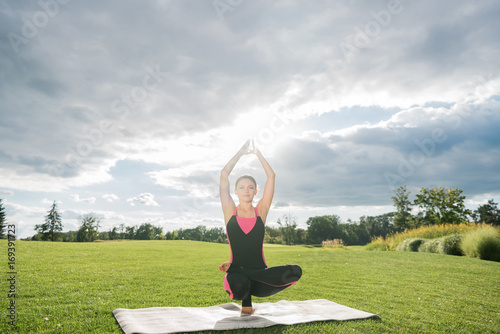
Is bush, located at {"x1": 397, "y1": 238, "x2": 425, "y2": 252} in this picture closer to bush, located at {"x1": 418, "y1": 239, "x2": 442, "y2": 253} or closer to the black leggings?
bush, located at {"x1": 418, "y1": 239, "x2": 442, "y2": 253}

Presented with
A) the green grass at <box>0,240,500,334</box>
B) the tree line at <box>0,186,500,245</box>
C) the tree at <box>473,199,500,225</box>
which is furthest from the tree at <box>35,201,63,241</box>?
the tree at <box>473,199,500,225</box>

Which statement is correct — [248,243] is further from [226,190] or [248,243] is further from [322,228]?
[322,228]

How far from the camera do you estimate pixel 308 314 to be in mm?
4926

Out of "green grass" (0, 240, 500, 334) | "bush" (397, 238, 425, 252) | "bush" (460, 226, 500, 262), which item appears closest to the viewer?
"green grass" (0, 240, 500, 334)

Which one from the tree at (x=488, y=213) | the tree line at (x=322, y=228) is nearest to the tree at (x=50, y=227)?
the tree line at (x=322, y=228)

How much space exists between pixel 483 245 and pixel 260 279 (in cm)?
1616

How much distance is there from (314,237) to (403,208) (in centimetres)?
1505

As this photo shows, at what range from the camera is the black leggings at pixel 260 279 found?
426 cm

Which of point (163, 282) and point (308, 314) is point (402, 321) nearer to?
point (308, 314)

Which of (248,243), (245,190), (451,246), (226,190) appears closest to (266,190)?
(245,190)

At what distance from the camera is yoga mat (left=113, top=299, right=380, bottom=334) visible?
158 inches

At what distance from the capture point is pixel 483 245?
15.5 m

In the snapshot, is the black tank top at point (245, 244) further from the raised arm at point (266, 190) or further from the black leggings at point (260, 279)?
the raised arm at point (266, 190)

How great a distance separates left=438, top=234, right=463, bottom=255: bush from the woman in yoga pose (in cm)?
1605
